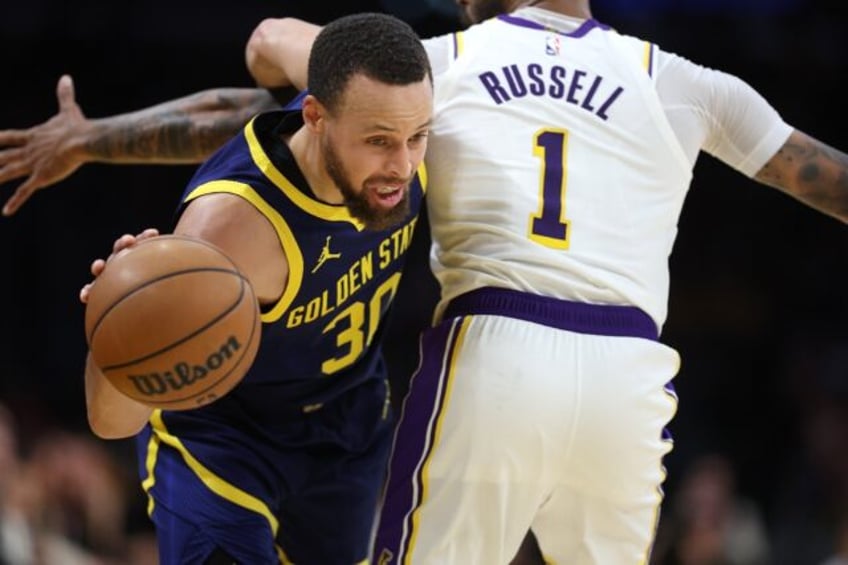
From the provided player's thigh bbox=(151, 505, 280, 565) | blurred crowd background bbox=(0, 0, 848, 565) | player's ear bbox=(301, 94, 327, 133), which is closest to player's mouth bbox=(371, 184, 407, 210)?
player's ear bbox=(301, 94, 327, 133)

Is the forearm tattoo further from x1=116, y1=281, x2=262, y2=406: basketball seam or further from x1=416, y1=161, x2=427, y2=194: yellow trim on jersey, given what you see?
x1=116, y1=281, x2=262, y2=406: basketball seam

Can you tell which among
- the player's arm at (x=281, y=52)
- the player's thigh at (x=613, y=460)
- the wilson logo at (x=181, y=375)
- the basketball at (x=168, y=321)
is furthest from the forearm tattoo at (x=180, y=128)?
the player's thigh at (x=613, y=460)

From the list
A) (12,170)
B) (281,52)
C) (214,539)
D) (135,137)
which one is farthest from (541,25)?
(12,170)

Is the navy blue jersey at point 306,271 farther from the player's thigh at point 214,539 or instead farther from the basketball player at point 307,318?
the player's thigh at point 214,539

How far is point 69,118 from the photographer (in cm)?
494

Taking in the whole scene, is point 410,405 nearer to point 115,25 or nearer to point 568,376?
point 568,376

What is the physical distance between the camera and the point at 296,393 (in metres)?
4.33

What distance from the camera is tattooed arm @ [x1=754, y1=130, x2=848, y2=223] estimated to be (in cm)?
415

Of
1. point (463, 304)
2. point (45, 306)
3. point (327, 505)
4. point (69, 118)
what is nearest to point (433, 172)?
point (463, 304)

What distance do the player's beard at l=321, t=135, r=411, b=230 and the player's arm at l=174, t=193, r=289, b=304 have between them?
221 millimetres

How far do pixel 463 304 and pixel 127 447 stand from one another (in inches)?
257

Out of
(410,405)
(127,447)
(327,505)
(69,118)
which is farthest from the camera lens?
(127,447)

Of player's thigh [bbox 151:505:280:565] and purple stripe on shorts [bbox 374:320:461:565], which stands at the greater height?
purple stripe on shorts [bbox 374:320:461:565]

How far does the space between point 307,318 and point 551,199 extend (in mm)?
771
